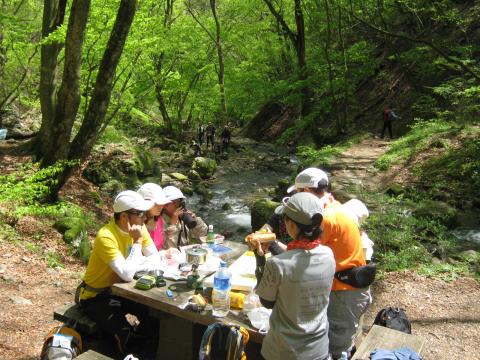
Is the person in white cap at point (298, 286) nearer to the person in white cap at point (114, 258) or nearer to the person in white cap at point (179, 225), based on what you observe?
the person in white cap at point (114, 258)

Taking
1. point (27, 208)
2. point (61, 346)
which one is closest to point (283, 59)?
point (27, 208)

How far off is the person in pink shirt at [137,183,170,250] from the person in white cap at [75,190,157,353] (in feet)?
2.61

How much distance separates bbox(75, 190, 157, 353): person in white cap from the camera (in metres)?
3.88

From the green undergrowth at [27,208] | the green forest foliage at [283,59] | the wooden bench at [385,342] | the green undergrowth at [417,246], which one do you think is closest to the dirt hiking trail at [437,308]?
the green undergrowth at [417,246]

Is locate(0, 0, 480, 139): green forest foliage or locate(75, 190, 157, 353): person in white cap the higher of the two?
locate(0, 0, 480, 139): green forest foliage

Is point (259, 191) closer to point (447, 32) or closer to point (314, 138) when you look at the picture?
point (314, 138)

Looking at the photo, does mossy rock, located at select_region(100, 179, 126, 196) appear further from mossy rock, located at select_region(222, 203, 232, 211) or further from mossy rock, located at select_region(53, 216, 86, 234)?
mossy rock, located at select_region(53, 216, 86, 234)

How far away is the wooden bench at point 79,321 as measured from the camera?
393 cm

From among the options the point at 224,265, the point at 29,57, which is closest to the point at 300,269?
the point at 224,265

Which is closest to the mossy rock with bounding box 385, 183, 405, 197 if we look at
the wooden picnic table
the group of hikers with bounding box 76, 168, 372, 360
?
the group of hikers with bounding box 76, 168, 372, 360

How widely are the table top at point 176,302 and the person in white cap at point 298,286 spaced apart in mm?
349

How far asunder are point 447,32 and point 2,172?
1867cm

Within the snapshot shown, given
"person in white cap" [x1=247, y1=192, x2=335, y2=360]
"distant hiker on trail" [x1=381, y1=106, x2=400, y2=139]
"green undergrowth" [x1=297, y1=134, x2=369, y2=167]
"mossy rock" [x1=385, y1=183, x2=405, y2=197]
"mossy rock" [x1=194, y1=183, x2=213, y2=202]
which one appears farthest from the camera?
"distant hiker on trail" [x1=381, y1=106, x2=400, y2=139]

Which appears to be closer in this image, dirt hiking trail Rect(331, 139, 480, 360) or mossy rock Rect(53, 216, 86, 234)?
dirt hiking trail Rect(331, 139, 480, 360)
